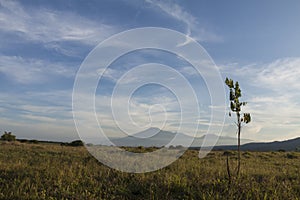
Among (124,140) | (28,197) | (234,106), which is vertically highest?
(234,106)

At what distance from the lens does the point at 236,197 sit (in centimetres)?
720

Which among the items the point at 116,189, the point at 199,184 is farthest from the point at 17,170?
the point at 199,184

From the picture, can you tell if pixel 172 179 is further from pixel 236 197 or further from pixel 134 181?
pixel 236 197

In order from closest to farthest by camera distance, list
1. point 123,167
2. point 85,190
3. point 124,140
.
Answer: point 85,190 < point 123,167 < point 124,140

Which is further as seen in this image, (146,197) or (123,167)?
(123,167)

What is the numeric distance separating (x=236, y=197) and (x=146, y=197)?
2191mm

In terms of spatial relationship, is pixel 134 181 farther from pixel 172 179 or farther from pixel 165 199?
pixel 165 199

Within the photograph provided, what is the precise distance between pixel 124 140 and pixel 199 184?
22.2 ft

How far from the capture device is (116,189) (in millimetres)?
7883

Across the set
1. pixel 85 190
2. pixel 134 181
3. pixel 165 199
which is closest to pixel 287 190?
pixel 165 199

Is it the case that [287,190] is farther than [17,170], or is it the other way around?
[17,170]

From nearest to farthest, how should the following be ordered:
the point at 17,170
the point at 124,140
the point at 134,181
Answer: the point at 134,181
the point at 17,170
the point at 124,140

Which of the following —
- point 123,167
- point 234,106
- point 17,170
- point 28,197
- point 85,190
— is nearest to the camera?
point 28,197

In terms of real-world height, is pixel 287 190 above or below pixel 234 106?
below
